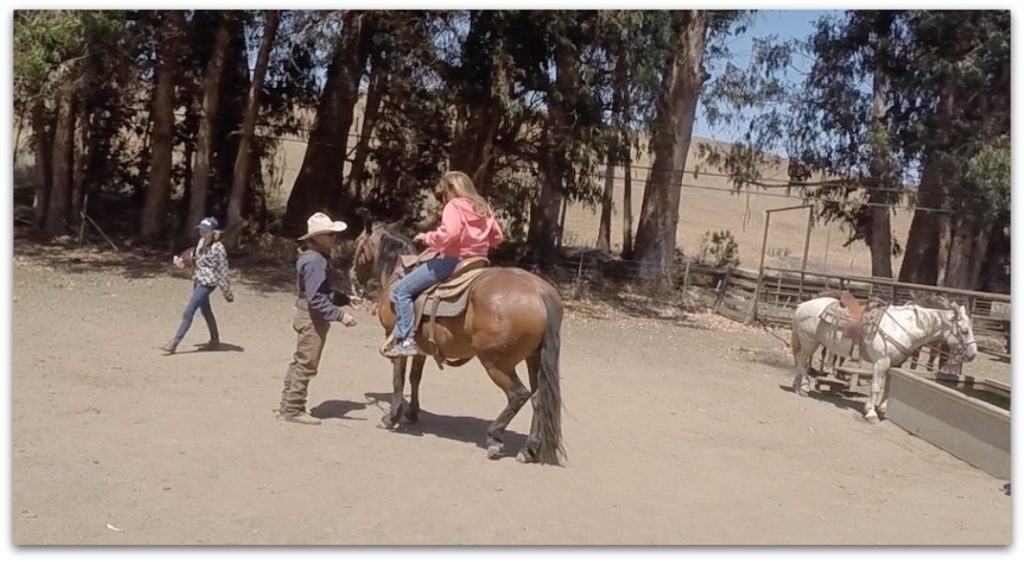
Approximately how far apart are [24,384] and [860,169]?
790 inches

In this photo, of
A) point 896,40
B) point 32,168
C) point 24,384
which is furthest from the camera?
point 32,168

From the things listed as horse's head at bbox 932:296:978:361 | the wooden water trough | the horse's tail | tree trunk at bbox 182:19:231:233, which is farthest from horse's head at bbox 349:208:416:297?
tree trunk at bbox 182:19:231:233

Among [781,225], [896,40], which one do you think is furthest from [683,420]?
[781,225]

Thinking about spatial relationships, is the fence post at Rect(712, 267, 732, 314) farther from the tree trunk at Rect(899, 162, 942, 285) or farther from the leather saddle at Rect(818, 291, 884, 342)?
the leather saddle at Rect(818, 291, 884, 342)

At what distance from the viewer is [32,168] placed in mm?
27156

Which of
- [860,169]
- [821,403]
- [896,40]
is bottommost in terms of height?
[821,403]

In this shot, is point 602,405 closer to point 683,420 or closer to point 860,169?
point 683,420

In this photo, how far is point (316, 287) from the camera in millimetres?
Answer: 7883

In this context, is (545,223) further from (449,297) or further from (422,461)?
(422,461)

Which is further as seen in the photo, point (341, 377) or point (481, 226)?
point (341, 377)

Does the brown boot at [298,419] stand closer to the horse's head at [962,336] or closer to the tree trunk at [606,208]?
the horse's head at [962,336]

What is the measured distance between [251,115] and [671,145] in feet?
28.3

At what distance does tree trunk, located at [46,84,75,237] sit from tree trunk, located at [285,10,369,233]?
4.78 meters

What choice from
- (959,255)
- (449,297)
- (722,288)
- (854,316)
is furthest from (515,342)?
(959,255)
